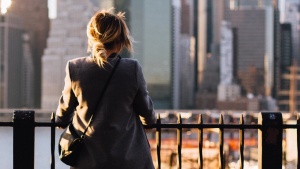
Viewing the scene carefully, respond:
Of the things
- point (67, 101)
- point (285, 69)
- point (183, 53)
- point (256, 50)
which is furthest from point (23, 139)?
point (285, 69)

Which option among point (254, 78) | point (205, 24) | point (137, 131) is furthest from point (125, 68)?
point (205, 24)

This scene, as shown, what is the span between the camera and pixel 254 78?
146m

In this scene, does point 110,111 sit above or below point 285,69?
above

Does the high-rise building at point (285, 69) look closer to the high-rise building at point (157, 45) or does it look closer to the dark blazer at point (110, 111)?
the high-rise building at point (157, 45)

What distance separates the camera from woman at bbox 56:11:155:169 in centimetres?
315

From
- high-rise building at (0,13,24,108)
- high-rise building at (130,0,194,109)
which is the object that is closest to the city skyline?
high-rise building at (130,0,194,109)

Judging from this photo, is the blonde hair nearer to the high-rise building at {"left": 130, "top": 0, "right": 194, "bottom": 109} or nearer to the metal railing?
the metal railing

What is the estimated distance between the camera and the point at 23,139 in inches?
156

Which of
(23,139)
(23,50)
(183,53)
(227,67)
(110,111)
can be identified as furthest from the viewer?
(227,67)

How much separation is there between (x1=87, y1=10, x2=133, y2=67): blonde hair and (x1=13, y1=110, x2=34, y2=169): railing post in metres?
0.93

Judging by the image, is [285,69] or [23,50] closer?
[23,50]

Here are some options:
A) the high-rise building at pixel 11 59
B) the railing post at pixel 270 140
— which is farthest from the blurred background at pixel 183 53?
the railing post at pixel 270 140

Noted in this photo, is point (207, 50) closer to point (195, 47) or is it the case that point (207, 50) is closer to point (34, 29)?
point (195, 47)

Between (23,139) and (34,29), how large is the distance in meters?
123
